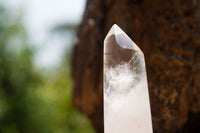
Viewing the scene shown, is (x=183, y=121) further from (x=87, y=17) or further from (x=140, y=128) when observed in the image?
(x=87, y=17)

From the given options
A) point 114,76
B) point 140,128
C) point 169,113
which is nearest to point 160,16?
point 169,113

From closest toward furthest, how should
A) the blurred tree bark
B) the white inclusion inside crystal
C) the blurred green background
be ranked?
the white inclusion inside crystal → the blurred tree bark → the blurred green background

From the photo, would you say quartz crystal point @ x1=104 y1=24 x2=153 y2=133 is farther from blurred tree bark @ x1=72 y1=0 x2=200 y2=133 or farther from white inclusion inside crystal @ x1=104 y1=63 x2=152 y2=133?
blurred tree bark @ x1=72 y1=0 x2=200 y2=133

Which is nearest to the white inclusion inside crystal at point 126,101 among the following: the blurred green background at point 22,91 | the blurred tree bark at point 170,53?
the blurred tree bark at point 170,53

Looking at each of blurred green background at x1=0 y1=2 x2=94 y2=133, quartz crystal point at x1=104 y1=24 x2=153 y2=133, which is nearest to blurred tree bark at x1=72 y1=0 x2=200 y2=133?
quartz crystal point at x1=104 y1=24 x2=153 y2=133

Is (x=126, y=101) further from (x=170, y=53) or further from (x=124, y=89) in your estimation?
(x=170, y=53)

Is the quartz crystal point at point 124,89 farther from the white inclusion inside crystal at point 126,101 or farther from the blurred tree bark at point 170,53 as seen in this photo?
the blurred tree bark at point 170,53
